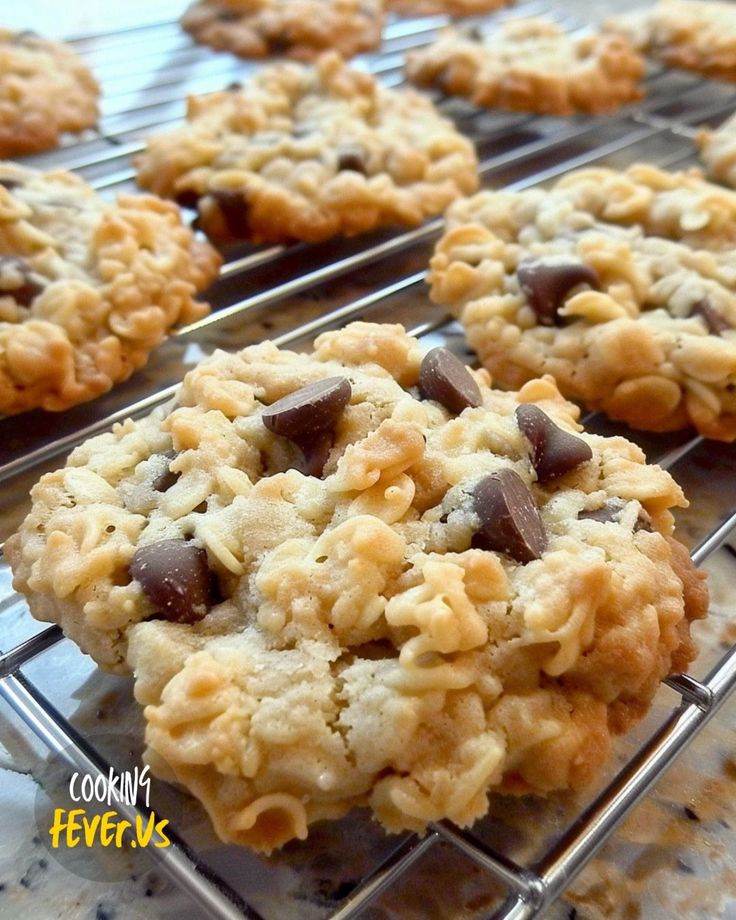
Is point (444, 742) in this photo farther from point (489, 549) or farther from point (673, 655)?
point (673, 655)

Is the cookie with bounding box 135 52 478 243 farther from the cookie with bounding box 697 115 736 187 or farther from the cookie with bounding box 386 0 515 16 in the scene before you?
the cookie with bounding box 386 0 515 16

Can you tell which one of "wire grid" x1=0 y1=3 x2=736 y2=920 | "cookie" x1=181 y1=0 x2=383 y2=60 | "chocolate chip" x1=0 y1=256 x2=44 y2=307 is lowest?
"wire grid" x1=0 y1=3 x2=736 y2=920

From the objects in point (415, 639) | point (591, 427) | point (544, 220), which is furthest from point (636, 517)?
point (544, 220)

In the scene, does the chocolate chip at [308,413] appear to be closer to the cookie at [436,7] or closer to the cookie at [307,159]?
the cookie at [307,159]

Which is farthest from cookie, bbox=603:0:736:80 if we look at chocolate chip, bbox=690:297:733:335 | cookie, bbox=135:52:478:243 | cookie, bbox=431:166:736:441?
chocolate chip, bbox=690:297:733:335

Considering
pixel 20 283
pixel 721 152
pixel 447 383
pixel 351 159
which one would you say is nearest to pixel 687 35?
pixel 721 152

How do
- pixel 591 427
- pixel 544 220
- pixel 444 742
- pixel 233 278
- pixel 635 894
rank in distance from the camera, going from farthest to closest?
pixel 233 278 → pixel 544 220 → pixel 591 427 → pixel 635 894 → pixel 444 742

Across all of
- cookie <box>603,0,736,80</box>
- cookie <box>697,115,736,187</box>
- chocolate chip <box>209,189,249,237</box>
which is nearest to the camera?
chocolate chip <box>209,189,249,237</box>

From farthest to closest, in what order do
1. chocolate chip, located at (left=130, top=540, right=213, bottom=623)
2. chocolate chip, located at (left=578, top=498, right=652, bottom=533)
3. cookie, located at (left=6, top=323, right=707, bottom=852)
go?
chocolate chip, located at (left=578, top=498, right=652, bottom=533)
chocolate chip, located at (left=130, top=540, right=213, bottom=623)
cookie, located at (left=6, top=323, right=707, bottom=852)

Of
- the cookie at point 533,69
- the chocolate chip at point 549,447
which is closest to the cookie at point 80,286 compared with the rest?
the chocolate chip at point 549,447
